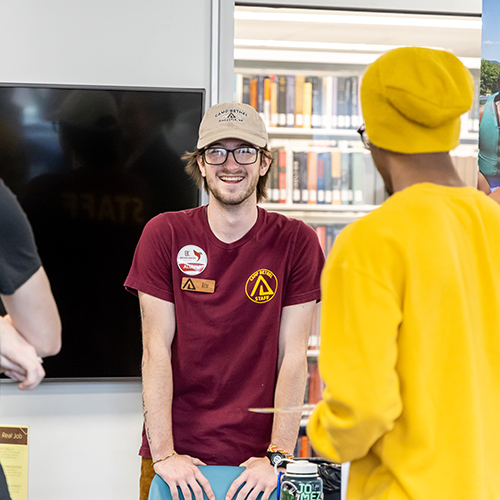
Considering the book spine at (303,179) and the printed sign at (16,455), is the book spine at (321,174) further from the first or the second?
the printed sign at (16,455)

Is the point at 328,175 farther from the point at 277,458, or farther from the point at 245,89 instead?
the point at 277,458

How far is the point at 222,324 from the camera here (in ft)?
5.74

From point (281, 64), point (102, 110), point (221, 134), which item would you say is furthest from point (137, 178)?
point (281, 64)

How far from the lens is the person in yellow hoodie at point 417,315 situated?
0.95 metres

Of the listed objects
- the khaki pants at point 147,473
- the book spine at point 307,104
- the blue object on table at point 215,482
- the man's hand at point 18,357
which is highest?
the book spine at point 307,104

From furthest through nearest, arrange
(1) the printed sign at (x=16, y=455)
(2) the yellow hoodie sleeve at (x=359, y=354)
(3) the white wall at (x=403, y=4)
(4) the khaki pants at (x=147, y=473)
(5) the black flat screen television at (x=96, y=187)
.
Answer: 1. (3) the white wall at (x=403, y=4)
2. (5) the black flat screen television at (x=96, y=187)
3. (4) the khaki pants at (x=147, y=473)
4. (1) the printed sign at (x=16, y=455)
5. (2) the yellow hoodie sleeve at (x=359, y=354)

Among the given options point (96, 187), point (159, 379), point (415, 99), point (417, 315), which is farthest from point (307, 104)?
point (417, 315)

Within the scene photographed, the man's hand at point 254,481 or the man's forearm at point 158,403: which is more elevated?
the man's forearm at point 158,403

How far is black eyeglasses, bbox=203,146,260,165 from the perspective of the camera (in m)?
1.80

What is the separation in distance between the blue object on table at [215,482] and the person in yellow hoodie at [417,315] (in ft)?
2.18

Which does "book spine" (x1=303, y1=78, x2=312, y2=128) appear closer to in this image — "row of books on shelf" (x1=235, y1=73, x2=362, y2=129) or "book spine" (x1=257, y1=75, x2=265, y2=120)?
"row of books on shelf" (x1=235, y1=73, x2=362, y2=129)

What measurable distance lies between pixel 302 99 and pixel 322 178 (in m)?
0.41

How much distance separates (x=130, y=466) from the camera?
2.45 metres

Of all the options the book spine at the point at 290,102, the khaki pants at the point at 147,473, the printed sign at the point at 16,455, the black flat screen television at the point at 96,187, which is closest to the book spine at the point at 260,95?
the book spine at the point at 290,102
